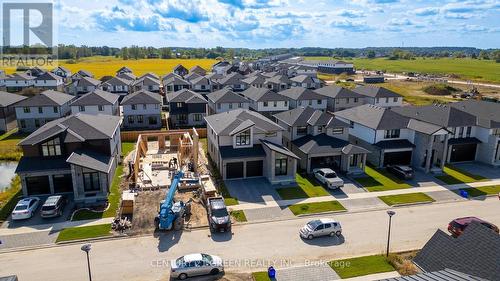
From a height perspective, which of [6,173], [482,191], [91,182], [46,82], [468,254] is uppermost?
[46,82]

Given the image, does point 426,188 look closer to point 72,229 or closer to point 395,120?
point 395,120

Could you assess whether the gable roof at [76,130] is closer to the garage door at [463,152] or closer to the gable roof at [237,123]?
the gable roof at [237,123]

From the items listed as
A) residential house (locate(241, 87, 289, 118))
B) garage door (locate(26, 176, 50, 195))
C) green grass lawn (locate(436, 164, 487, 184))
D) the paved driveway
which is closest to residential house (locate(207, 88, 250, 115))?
residential house (locate(241, 87, 289, 118))

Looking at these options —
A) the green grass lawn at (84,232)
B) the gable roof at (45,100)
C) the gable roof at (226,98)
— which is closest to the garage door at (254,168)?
the green grass lawn at (84,232)

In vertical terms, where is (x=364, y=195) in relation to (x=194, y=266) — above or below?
above

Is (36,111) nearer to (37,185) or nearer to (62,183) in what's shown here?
(37,185)

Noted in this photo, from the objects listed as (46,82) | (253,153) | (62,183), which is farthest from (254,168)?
(46,82)

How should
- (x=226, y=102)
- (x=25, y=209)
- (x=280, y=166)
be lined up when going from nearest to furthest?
1. (x=25, y=209)
2. (x=280, y=166)
3. (x=226, y=102)
